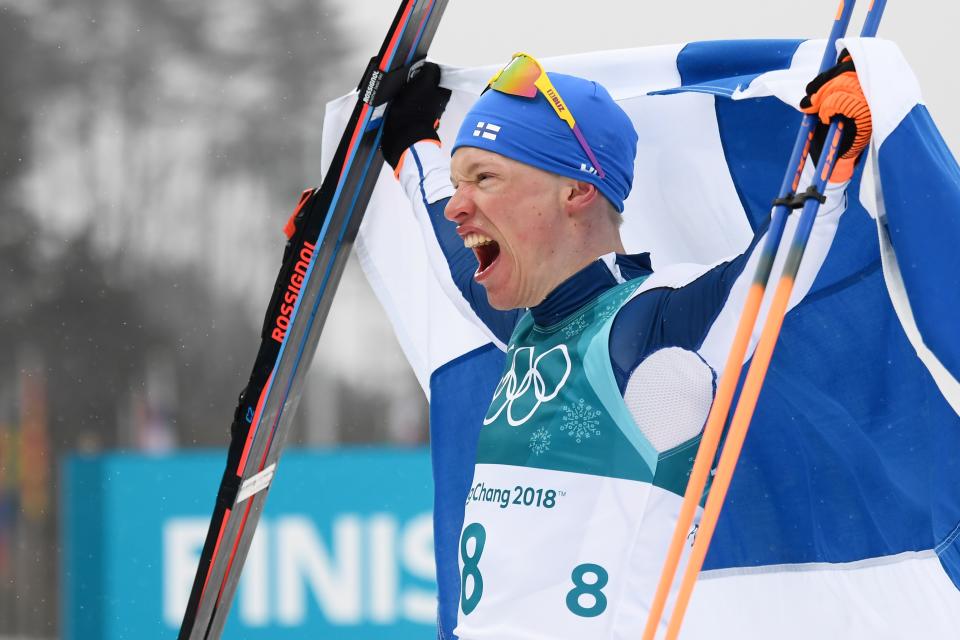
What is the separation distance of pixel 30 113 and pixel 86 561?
54.5 feet

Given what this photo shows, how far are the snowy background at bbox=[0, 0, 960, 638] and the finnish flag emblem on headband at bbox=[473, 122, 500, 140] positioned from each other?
49.9 feet

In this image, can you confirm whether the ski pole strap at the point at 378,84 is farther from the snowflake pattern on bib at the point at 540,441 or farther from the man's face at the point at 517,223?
the snowflake pattern on bib at the point at 540,441

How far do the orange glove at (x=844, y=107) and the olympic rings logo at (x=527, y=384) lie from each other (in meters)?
0.52

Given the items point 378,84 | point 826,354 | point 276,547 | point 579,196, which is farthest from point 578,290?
point 276,547

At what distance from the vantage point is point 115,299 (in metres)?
20.2

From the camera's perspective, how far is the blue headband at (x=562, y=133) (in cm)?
211

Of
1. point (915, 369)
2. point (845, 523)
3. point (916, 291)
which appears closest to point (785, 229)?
point (916, 291)

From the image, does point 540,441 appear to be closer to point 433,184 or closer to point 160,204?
point 433,184

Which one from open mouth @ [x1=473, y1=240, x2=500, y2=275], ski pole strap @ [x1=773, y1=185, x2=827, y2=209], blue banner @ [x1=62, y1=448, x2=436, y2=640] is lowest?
blue banner @ [x1=62, y1=448, x2=436, y2=640]

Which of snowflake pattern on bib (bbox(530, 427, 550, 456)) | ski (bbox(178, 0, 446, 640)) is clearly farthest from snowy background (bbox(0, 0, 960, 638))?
snowflake pattern on bib (bbox(530, 427, 550, 456))

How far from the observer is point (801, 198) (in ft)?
5.63

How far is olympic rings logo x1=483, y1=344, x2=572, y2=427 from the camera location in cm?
202

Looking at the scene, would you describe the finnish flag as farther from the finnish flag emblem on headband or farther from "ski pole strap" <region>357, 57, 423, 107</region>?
"ski pole strap" <region>357, 57, 423, 107</region>

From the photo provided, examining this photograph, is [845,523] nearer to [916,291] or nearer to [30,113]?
[916,291]
